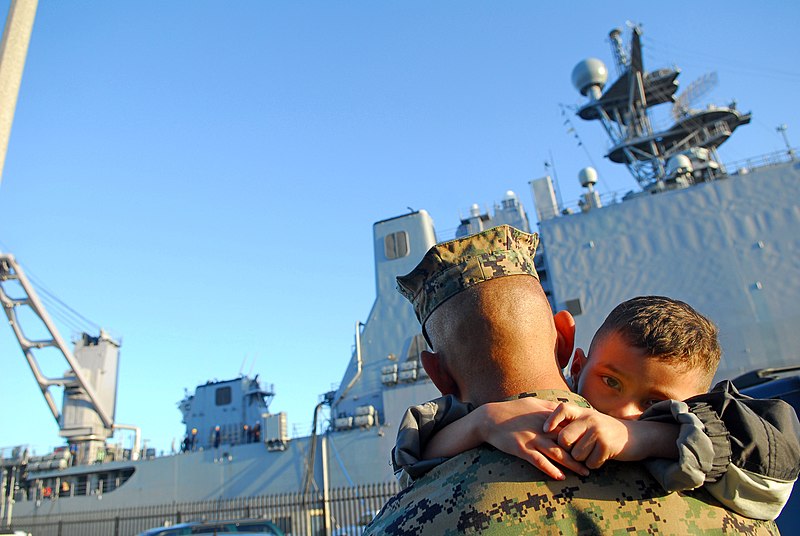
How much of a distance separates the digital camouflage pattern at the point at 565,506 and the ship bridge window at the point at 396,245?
65.4 ft

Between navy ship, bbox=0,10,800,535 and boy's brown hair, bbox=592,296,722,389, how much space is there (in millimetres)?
13576

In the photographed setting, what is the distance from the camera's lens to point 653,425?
4.18 feet

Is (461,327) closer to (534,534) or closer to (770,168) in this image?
(534,534)

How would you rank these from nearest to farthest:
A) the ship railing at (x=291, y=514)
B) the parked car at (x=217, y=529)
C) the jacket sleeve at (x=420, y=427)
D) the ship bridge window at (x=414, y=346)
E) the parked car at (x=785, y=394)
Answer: the jacket sleeve at (x=420, y=427) < the parked car at (x=785, y=394) < the parked car at (x=217, y=529) < the ship railing at (x=291, y=514) < the ship bridge window at (x=414, y=346)

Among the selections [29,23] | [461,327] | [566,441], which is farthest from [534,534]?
[29,23]

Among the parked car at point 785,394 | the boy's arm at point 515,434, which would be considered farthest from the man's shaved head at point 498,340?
the parked car at point 785,394

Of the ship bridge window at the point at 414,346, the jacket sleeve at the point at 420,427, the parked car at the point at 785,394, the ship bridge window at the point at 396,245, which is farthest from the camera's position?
the ship bridge window at the point at 396,245

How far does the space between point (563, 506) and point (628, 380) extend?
1.51ft

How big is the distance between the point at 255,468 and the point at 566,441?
21611mm

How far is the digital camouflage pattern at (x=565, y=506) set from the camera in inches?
48.3

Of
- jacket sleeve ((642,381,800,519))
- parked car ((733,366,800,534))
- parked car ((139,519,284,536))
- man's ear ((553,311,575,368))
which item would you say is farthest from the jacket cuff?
parked car ((139,519,284,536))

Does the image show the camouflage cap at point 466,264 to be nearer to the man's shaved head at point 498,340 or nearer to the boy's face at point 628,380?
the man's shaved head at point 498,340

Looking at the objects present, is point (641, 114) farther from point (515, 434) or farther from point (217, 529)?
point (515, 434)

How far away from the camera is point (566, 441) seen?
1.18m
